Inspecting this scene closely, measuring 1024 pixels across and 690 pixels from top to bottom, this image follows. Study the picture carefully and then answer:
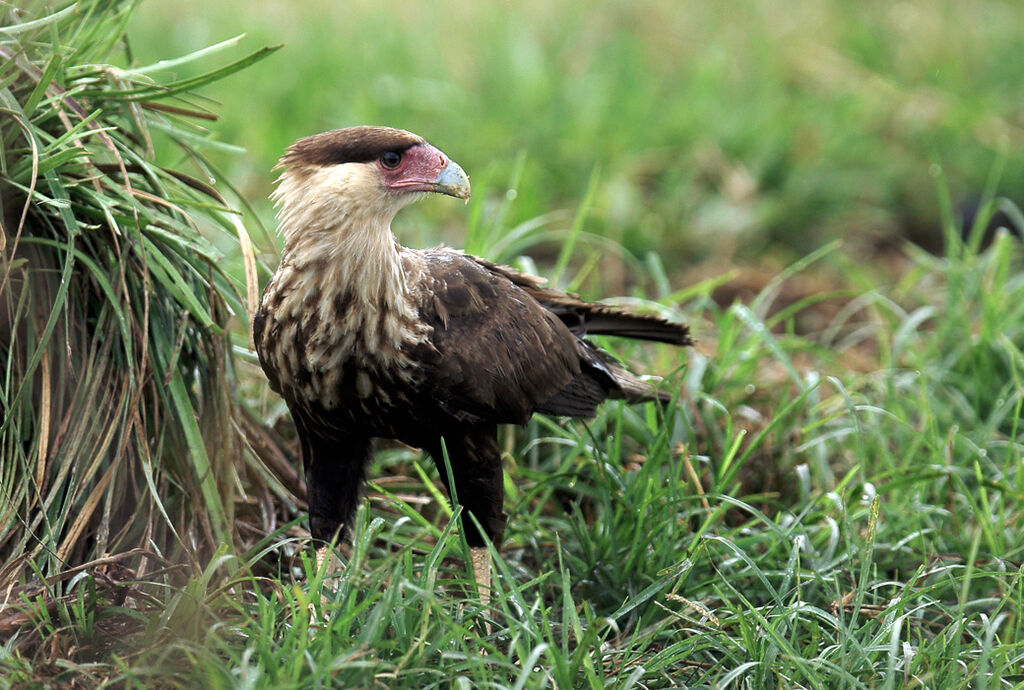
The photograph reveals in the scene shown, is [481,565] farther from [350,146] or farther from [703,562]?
[350,146]

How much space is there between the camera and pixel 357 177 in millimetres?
2525

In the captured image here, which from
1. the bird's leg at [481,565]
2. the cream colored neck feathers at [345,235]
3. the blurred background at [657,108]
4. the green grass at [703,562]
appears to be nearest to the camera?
the green grass at [703,562]

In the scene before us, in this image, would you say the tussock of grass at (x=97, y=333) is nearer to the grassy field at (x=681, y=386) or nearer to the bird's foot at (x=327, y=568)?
the grassy field at (x=681, y=386)

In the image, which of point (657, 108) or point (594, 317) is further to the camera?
point (657, 108)

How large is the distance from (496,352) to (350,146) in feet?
2.08

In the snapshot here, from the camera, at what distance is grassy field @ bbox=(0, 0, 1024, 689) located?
94.7 inches

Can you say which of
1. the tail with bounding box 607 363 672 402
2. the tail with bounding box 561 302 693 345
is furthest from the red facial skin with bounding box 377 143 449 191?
the tail with bounding box 607 363 672 402

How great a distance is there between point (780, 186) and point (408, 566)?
4.20 metres

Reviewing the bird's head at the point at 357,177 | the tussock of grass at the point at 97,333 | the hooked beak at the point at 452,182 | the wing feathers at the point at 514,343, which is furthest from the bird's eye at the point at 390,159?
the tussock of grass at the point at 97,333

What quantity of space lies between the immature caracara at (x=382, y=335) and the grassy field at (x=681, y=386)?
0.17 m

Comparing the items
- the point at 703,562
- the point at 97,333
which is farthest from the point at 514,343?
the point at 97,333

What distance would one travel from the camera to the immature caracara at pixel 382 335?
8.29 ft

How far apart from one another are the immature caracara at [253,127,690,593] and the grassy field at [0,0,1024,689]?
0.17 m

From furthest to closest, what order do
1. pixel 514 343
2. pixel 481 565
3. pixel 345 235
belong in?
pixel 481 565 < pixel 514 343 < pixel 345 235
